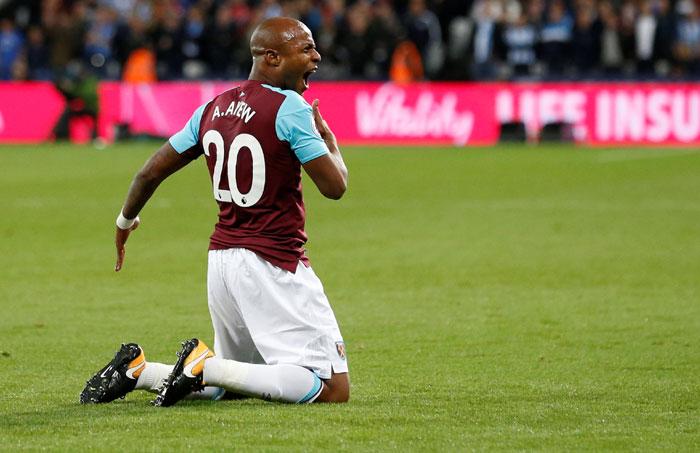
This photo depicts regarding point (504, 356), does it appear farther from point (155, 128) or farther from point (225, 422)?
point (155, 128)

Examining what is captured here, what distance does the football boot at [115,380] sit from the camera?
605 cm

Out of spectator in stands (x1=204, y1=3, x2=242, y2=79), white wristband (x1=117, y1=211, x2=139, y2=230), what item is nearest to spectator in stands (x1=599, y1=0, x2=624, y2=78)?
spectator in stands (x1=204, y1=3, x2=242, y2=79)

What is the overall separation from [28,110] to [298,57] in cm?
2179

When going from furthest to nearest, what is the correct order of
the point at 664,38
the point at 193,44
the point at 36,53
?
the point at 36,53, the point at 193,44, the point at 664,38

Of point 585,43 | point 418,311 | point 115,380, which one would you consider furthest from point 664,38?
point 115,380

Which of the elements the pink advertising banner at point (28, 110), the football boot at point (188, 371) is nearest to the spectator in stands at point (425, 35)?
the pink advertising banner at point (28, 110)


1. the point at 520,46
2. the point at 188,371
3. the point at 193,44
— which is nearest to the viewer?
the point at 188,371

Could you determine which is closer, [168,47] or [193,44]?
[168,47]

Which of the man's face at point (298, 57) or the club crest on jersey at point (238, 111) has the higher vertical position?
the man's face at point (298, 57)

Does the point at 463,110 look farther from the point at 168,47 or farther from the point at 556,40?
the point at 168,47

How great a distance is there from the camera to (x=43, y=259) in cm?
1172

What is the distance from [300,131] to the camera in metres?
5.92

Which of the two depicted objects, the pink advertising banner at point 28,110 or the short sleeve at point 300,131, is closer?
the short sleeve at point 300,131

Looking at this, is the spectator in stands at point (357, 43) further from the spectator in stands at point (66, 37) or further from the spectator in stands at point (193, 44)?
the spectator in stands at point (66, 37)
